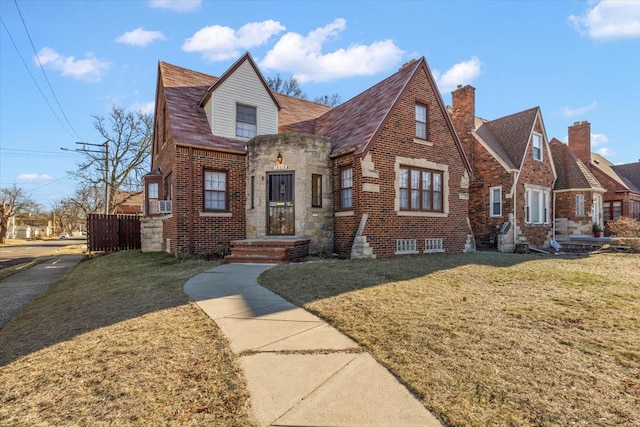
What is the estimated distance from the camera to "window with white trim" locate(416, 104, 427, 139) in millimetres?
13516

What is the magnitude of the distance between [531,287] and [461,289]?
4.72 ft

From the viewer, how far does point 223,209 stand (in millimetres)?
13523

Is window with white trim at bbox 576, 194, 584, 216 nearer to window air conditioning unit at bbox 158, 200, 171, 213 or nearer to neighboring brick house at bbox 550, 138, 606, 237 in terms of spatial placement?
neighboring brick house at bbox 550, 138, 606, 237

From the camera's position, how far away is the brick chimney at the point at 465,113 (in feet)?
60.5

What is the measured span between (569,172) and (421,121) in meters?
12.7

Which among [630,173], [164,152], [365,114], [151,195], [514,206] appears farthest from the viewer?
[630,173]

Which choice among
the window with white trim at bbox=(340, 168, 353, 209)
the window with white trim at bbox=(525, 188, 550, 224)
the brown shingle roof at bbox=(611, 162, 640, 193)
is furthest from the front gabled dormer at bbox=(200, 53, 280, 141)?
the brown shingle roof at bbox=(611, 162, 640, 193)

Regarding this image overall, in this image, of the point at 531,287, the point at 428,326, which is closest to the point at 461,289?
the point at 531,287

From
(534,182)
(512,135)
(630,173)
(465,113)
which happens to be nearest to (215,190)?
(465,113)

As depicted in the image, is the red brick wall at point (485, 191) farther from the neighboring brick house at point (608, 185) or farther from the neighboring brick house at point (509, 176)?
the neighboring brick house at point (608, 185)

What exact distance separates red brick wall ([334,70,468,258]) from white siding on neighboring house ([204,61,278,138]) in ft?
15.5

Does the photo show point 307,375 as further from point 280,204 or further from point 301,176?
point 280,204

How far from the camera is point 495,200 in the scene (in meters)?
17.5

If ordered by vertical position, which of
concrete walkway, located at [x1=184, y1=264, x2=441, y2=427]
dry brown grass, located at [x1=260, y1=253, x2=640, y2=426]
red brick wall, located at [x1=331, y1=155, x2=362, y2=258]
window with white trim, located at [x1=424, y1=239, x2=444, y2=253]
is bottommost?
concrete walkway, located at [x1=184, y1=264, x2=441, y2=427]
